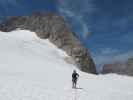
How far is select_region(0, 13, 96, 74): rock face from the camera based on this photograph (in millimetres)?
59997

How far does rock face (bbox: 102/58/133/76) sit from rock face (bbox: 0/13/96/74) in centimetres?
2453

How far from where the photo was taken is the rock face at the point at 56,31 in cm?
6000

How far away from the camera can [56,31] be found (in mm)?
66438

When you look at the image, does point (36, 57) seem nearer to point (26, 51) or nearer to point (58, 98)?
point (26, 51)

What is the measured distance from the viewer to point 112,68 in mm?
98312

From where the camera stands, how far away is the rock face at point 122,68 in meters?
84.8

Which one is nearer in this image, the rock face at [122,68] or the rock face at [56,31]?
the rock face at [56,31]

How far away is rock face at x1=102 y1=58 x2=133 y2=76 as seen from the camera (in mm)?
84812

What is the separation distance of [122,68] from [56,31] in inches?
1457

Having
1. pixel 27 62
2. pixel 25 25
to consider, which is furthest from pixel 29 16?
pixel 27 62

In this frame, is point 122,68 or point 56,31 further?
point 122,68

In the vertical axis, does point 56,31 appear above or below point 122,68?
above

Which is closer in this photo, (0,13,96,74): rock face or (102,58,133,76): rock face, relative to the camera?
(0,13,96,74): rock face

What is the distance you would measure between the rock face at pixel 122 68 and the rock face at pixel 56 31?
24.5 meters
